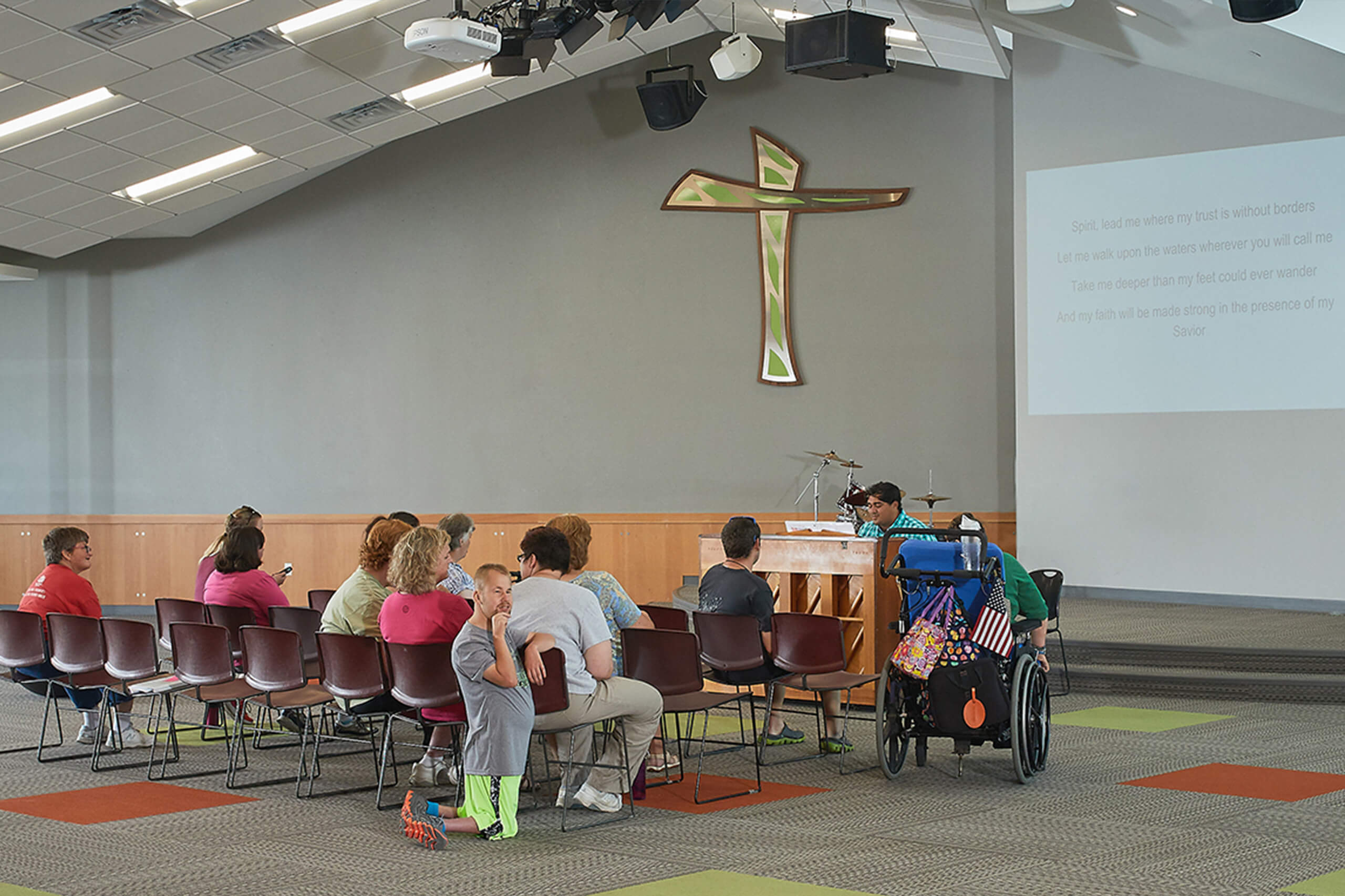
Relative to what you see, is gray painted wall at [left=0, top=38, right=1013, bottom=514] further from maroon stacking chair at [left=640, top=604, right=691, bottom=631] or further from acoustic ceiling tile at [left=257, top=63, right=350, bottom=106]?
maroon stacking chair at [left=640, top=604, right=691, bottom=631]

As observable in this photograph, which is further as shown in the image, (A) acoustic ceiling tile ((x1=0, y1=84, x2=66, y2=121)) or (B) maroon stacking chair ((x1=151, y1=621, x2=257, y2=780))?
(A) acoustic ceiling tile ((x1=0, y1=84, x2=66, y2=121))

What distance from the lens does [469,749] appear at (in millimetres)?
4559

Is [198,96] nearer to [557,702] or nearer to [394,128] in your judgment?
[394,128]

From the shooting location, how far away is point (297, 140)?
1132 cm

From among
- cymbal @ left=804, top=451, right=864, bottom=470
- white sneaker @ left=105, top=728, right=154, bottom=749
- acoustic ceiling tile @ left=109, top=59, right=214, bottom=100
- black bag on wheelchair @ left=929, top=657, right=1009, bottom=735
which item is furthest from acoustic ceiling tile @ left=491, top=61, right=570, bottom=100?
black bag on wheelchair @ left=929, top=657, right=1009, bottom=735

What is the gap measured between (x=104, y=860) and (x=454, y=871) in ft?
4.09

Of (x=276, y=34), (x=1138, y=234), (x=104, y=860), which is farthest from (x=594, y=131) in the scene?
(x=104, y=860)

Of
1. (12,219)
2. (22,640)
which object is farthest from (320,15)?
(22,640)

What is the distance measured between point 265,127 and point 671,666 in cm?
737

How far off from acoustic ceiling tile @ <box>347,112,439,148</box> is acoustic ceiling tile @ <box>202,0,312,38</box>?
2.87 metres

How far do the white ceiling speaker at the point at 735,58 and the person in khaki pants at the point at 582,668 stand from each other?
635cm

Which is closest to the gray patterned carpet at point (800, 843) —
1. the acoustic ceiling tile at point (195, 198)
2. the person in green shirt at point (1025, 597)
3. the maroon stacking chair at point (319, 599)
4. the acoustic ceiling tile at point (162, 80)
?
the person in green shirt at point (1025, 597)

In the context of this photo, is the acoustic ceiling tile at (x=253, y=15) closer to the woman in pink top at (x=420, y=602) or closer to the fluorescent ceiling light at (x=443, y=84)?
the fluorescent ceiling light at (x=443, y=84)

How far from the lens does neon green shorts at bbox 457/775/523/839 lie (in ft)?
15.0
